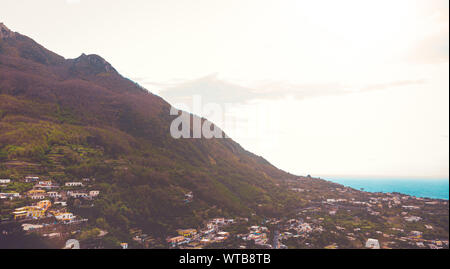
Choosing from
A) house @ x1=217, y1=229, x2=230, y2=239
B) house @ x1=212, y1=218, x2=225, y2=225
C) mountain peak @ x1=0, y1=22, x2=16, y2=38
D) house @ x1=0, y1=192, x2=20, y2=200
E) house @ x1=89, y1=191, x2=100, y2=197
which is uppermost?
mountain peak @ x1=0, y1=22, x2=16, y2=38

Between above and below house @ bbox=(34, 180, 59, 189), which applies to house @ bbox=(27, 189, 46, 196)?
below

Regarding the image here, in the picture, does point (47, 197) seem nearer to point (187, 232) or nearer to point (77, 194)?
point (77, 194)

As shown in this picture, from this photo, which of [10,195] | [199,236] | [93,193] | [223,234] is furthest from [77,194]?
[223,234]

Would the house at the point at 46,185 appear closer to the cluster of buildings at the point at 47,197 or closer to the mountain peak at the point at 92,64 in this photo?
the cluster of buildings at the point at 47,197

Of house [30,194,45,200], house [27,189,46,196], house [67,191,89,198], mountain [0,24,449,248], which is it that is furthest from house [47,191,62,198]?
mountain [0,24,449,248]

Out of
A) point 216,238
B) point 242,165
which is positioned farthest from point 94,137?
point 242,165

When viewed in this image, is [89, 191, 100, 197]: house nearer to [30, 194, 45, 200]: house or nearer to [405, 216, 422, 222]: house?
[30, 194, 45, 200]: house

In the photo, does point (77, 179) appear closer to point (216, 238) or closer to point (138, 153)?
point (138, 153)

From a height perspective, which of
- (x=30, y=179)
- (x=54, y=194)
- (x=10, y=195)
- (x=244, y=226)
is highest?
(x=30, y=179)
